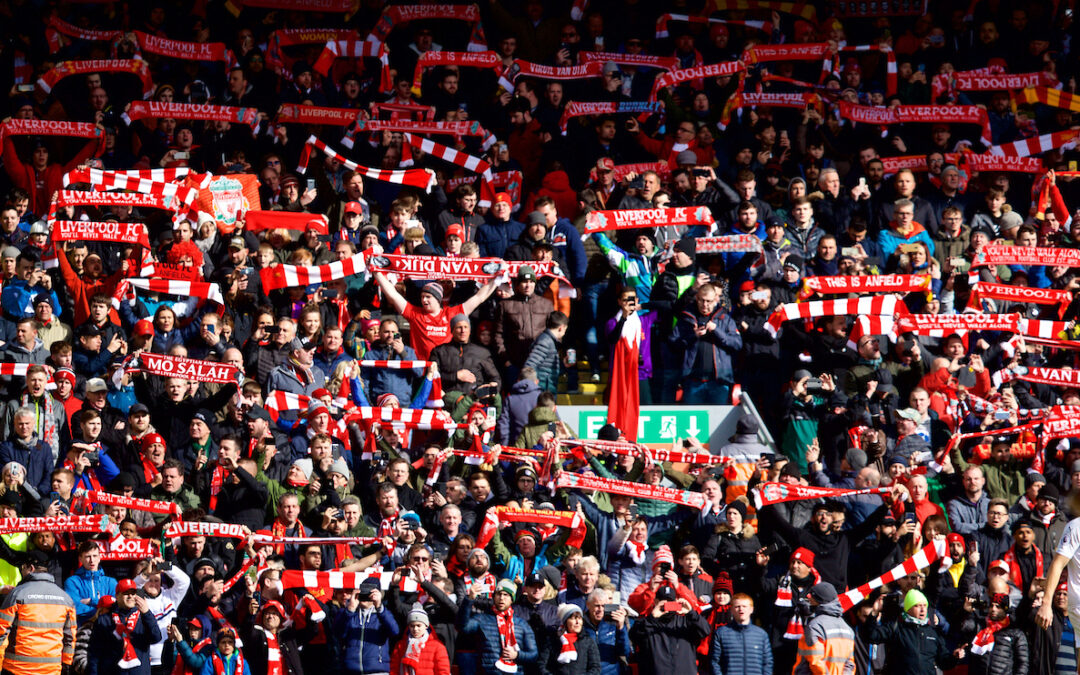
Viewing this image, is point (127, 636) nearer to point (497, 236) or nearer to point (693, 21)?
point (497, 236)

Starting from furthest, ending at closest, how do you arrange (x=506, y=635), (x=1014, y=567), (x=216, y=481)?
(x=216, y=481) → (x=1014, y=567) → (x=506, y=635)

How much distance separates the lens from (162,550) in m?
16.7

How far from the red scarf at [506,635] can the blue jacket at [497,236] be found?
5.58 m

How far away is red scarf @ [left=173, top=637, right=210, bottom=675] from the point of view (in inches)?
630

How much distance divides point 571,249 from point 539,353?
165 centimetres

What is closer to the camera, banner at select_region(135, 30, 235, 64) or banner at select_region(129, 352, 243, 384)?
banner at select_region(129, 352, 243, 384)

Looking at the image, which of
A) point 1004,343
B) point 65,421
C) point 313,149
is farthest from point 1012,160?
point 65,421

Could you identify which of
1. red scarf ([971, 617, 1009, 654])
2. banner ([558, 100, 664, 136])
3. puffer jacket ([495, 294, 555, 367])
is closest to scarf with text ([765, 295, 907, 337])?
puffer jacket ([495, 294, 555, 367])

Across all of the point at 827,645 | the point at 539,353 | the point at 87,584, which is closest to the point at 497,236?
the point at 539,353

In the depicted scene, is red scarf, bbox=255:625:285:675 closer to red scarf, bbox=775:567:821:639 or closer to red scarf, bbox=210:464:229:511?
red scarf, bbox=210:464:229:511

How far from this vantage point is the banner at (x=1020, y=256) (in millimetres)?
20453

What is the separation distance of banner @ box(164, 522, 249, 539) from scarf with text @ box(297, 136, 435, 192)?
20.3 ft

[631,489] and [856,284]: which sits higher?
[856,284]

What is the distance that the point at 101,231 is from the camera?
20.2m
